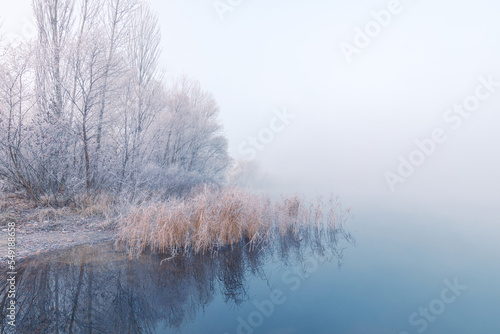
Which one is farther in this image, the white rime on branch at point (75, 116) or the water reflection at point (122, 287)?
the white rime on branch at point (75, 116)

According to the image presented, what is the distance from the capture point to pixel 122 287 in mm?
4875

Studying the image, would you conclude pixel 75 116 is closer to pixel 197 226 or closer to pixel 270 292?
pixel 197 226

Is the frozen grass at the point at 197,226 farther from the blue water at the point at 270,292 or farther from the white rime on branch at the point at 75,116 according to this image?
the white rime on branch at the point at 75,116

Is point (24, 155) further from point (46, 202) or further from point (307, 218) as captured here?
point (307, 218)

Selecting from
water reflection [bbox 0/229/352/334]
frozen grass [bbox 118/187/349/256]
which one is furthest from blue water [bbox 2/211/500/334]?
frozen grass [bbox 118/187/349/256]

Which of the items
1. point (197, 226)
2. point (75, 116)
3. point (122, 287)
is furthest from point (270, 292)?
point (75, 116)

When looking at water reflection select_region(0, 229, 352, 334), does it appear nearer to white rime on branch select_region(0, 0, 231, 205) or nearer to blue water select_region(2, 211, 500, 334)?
blue water select_region(2, 211, 500, 334)

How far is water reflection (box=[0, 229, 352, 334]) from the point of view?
3844 mm

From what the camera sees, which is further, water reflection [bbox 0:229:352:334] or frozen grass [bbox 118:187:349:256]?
frozen grass [bbox 118:187:349:256]

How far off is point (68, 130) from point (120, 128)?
7.05 feet

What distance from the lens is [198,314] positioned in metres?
4.50

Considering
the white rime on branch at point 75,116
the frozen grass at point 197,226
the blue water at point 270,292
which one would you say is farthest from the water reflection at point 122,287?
the white rime on branch at point 75,116

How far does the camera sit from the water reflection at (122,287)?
12.6 feet


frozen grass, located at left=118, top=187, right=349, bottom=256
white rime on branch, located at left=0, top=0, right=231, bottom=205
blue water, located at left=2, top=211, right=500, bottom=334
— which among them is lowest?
blue water, located at left=2, top=211, right=500, bottom=334
